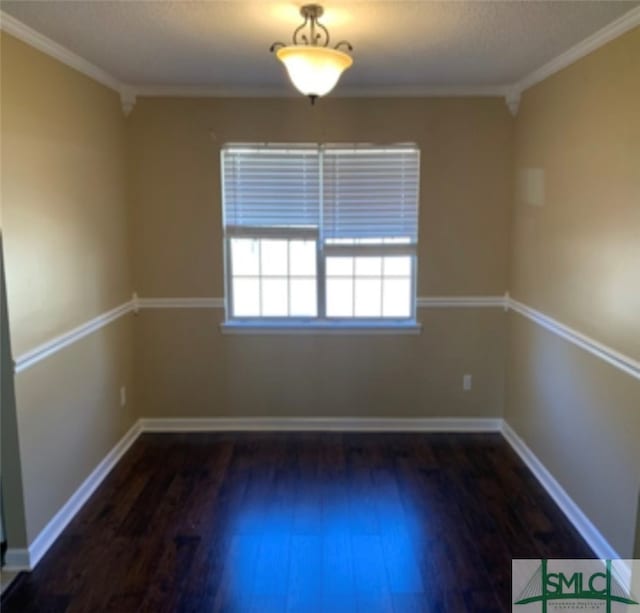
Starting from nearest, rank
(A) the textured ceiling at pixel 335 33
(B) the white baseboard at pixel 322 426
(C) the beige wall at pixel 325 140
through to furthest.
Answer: (A) the textured ceiling at pixel 335 33 → (B) the white baseboard at pixel 322 426 → (C) the beige wall at pixel 325 140

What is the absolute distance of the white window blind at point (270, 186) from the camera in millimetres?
4082

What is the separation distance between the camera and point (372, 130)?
4031 millimetres

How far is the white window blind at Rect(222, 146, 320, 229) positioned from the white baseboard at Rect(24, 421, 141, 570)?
5.71 ft

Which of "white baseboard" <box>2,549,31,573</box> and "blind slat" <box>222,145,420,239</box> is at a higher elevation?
"blind slat" <box>222,145,420,239</box>

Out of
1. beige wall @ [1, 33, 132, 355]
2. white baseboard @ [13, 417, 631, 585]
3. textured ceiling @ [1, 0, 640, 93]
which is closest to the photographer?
textured ceiling @ [1, 0, 640, 93]

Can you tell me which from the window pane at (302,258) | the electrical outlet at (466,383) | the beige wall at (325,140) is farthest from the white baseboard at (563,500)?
the window pane at (302,258)

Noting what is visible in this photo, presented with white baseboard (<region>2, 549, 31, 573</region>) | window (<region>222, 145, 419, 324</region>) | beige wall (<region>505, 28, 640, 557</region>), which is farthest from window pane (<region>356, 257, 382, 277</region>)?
white baseboard (<region>2, 549, 31, 573</region>)

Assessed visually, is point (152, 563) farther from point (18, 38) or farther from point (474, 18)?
point (474, 18)

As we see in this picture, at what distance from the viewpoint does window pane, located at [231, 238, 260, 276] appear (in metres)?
4.20

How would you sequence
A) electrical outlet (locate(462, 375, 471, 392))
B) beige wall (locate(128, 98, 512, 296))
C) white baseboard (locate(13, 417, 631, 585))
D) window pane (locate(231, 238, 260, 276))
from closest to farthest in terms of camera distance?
1. white baseboard (locate(13, 417, 631, 585))
2. beige wall (locate(128, 98, 512, 296))
3. window pane (locate(231, 238, 260, 276))
4. electrical outlet (locate(462, 375, 471, 392))

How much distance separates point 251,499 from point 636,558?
199 cm

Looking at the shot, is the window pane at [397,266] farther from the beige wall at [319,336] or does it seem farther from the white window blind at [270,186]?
the white window blind at [270,186]

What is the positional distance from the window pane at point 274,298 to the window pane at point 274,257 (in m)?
0.07

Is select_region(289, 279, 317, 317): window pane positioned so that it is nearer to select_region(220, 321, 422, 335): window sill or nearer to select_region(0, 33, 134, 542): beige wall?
select_region(220, 321, 422, 335): window sill
